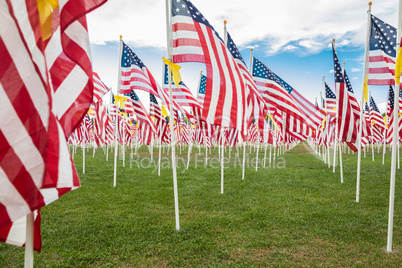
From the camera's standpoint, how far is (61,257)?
5.09m

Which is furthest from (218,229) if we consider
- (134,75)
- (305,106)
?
(305,106)

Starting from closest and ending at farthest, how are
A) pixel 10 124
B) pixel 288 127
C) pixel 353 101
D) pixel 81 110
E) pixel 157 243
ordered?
1. pixel 10 124
2. pixel 81 110
3. pixel 157 243
4. pixel 353 101
5. pixel 288 127

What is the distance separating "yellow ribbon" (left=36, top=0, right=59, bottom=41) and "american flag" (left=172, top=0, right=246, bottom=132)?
348 cm

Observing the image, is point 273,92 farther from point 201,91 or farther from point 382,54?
point 201,91

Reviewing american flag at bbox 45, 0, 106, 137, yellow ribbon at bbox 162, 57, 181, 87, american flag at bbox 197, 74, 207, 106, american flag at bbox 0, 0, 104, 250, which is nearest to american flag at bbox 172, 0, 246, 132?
yellow ribbon at bbox 162, 57, 181, 87

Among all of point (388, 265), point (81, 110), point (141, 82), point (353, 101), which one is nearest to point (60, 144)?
point (81, 110)

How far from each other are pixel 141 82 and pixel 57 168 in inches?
354

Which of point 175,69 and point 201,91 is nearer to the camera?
point 175,69

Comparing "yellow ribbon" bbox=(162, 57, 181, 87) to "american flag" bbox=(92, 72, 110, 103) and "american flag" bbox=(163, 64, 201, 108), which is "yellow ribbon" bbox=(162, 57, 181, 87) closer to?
"american flag" bbox=(92, 72, 110, 103)

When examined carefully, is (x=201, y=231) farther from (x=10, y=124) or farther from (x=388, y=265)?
(x=10, y=124)

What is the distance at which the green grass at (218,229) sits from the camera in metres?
5.06

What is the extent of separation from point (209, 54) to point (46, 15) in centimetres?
377

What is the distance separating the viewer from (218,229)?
260 inches

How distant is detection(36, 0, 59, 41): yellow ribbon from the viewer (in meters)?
2.47
